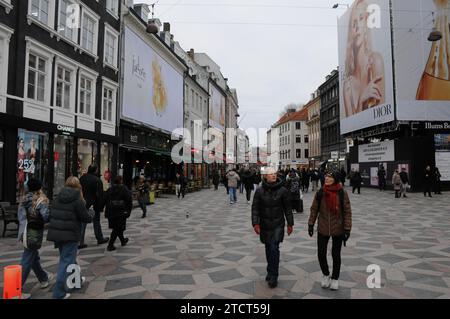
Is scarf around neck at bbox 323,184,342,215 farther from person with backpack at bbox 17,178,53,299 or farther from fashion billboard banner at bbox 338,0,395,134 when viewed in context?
fashion billboard banner at bbox 338,0,395,134

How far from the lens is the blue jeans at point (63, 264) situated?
4.86 meters

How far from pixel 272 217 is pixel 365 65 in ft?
97.2

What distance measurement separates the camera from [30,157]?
14312 mm

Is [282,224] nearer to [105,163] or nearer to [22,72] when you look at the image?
[22,72]

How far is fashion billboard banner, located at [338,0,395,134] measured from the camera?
90.6ft

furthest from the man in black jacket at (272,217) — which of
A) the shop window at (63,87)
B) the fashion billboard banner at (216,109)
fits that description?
the fashion billboard banner at (216,109)

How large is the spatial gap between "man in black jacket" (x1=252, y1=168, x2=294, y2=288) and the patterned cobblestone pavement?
1.40ft

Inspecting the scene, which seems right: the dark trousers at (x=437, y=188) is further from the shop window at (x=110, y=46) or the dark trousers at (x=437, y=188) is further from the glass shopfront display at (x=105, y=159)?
the shop window at (x=110, y=46)

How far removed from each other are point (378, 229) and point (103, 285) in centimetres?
844

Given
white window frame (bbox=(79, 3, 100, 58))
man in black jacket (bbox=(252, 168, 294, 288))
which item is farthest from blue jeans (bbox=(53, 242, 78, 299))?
white window frame (bbox=(79, 3, 100, 58))

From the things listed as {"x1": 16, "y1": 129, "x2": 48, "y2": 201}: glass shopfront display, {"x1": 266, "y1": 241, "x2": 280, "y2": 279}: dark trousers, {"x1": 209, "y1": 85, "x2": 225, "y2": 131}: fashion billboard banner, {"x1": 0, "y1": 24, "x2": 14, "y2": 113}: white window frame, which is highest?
{"x1": 209, "y1": 85, "x2": 225, "y2": 131}: fashion billboard banner

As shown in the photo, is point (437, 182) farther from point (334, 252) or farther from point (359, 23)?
point (334, 252)
